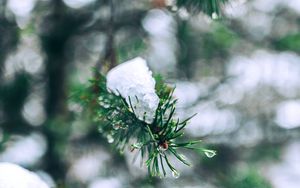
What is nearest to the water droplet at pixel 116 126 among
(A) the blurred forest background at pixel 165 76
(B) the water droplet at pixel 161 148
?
(B) the water droplet at pixel 161 148

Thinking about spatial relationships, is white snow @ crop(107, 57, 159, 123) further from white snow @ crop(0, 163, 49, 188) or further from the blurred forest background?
the blurred forest background

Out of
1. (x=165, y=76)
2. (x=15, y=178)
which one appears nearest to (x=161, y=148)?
(x=15, y=178)

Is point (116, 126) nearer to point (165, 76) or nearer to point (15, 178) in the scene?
point (15, 178)

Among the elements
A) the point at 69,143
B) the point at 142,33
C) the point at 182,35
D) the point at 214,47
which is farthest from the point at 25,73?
the point at 214,47

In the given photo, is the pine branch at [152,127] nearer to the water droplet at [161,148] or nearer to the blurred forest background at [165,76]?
the water droplet at [161,148]

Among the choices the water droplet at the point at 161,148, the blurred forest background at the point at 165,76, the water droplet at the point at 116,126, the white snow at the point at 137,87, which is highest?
the white snow at the point at 137,87

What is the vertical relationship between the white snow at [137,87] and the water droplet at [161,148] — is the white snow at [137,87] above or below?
above
